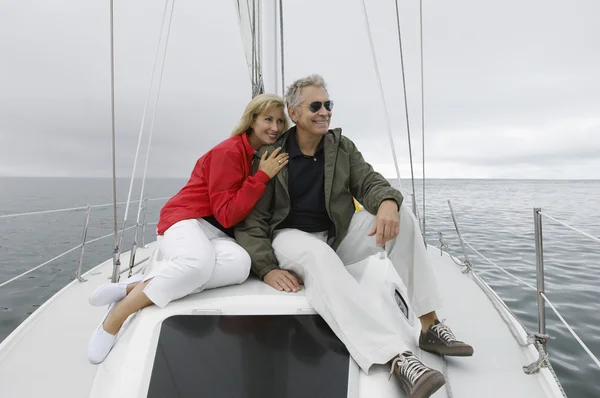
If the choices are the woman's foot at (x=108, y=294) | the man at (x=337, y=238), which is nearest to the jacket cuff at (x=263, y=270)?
the man at (x=337, y=238)

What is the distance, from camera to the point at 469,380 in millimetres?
1412

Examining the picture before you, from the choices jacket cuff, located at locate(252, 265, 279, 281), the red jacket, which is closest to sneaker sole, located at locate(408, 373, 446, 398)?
jacket cuff, located at locate(252, 265, 279, 281)

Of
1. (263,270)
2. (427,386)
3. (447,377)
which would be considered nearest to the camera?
(427,386)

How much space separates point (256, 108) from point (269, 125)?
11 cm

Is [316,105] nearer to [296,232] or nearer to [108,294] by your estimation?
[296,232]

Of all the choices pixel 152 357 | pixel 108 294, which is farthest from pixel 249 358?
pixel 108 294

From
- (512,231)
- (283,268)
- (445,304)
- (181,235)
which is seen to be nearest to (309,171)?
(283,268)

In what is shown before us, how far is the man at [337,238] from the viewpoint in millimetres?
1273

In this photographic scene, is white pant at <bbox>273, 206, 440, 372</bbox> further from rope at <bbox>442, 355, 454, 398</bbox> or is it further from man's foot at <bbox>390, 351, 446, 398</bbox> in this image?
rope at <bbox>442, 355, 454, 398</bbox>

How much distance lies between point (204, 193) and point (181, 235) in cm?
30

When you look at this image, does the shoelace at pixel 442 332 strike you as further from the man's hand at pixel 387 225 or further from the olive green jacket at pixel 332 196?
the olive green jacket at pixel 332 196

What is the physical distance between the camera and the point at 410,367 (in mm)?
1146

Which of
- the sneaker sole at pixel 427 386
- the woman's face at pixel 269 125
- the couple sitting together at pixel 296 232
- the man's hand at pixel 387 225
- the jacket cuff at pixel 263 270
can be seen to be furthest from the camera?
the woman's face at pixel 269 125

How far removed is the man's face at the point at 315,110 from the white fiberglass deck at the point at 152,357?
0.78m
